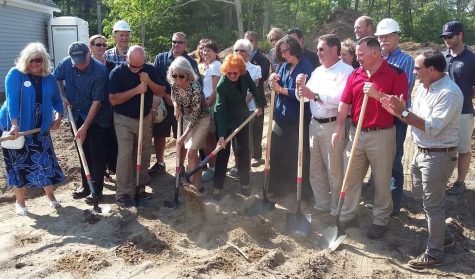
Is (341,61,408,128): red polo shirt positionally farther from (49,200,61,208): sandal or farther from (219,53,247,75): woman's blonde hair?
(49,200,61,208): sandal

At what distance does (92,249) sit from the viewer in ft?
15.9

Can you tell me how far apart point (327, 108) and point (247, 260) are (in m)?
1.85

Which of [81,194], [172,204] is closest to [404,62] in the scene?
[172,204]

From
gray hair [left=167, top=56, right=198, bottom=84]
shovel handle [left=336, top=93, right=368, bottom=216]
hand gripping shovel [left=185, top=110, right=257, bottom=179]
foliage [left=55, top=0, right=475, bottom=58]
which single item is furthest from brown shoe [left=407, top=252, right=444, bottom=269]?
foliage [left=55, top=0, right=475, bottom=58]

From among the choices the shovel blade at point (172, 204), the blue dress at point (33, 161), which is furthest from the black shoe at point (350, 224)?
the blue dress at point (33, 161)

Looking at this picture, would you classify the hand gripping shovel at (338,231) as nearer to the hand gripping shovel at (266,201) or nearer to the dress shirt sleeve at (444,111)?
the dress shirt sleeve at (444,111)

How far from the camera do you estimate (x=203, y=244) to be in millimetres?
4953

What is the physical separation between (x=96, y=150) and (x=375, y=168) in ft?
11.3

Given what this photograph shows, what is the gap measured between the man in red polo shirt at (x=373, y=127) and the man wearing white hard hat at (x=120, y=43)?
3.34 m

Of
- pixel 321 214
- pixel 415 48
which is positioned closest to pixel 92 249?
pixel 321 214

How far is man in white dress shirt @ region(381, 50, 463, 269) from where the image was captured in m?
4.12

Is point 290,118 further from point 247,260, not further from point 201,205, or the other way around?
point 247,260

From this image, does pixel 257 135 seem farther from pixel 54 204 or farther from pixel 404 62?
pixel 54 204

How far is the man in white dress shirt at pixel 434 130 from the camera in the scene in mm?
4121
